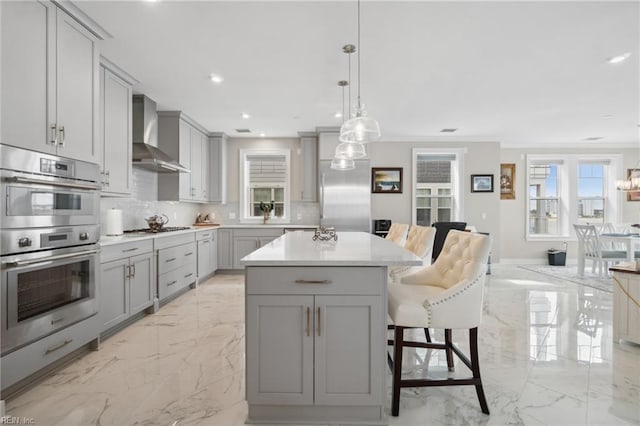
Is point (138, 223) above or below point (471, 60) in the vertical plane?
below

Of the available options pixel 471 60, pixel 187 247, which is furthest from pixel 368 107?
pixel 187 247

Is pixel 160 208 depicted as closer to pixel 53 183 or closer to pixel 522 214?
pixel 53 183

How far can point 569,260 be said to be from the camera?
24.0ft

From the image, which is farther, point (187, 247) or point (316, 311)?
point (187, 247)

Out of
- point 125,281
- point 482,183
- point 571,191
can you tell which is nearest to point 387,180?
point 482,183

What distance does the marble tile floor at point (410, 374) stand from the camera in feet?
6.09

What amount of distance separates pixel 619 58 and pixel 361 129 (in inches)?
112

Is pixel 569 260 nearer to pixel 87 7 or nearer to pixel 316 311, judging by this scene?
pixel 316 311

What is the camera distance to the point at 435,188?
6926 millimetres

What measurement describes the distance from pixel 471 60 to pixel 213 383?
3.58m

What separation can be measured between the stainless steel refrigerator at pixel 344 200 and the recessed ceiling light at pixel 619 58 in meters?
3.48

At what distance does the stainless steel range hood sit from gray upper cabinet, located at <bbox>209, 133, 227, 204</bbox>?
173cm

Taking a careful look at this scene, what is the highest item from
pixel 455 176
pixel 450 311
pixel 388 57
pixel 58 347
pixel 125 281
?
pixel 388 57

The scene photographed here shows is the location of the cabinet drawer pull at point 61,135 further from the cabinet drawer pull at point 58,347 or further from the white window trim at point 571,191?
the white window trim at point 571,191
